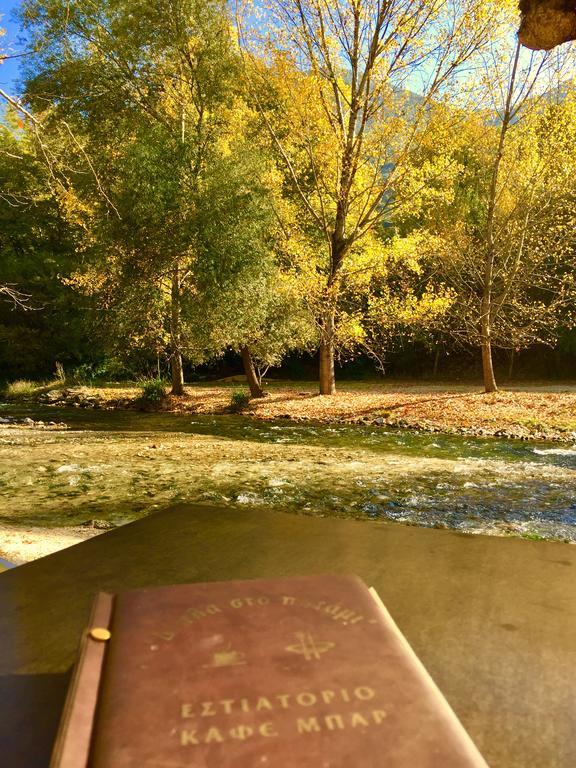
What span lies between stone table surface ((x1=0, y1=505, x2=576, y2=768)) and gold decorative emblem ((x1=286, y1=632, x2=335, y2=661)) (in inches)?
9.7

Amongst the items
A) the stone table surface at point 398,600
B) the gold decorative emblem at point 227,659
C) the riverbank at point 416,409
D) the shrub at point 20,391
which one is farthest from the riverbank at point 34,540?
the shrub at point 20,391

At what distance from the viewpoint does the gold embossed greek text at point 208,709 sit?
65 cm

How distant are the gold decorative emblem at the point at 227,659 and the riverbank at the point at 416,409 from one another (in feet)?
35.3

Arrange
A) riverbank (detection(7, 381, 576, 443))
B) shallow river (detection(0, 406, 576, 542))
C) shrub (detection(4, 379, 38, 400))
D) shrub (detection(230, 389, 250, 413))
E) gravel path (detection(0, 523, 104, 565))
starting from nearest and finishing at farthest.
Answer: gravel path (detection(0, 523, 104, 565)) < shallow river (detection(0, 406, 576, 542)) < riverbank (detection(7, 381, 576, 443)) < shrub (detection(230, 389, 250, 413)) < shrub (detection(4, 379, 38, 400))

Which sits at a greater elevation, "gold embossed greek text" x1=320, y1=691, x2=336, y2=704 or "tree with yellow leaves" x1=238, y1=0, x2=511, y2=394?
"tree with yellow leaves" x1=238, y1=0, x2=511, y2=394

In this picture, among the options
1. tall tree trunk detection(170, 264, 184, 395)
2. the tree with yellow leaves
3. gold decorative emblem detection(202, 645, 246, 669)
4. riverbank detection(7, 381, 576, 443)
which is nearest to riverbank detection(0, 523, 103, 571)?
gold decorative emblem detection(202, 645, 246, 669)

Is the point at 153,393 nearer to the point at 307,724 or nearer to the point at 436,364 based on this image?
the point at 436,364

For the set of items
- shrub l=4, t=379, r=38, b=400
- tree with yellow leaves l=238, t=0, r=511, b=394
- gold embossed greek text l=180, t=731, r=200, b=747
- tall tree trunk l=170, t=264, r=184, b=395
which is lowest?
shrub l=4, t=379, r=38, b=400

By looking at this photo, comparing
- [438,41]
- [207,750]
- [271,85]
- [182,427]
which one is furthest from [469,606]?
[271,85]

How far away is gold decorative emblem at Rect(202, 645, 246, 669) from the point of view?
73 cm

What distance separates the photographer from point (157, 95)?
58.0 ft

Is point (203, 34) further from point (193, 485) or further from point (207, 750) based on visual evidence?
point (207, 750)

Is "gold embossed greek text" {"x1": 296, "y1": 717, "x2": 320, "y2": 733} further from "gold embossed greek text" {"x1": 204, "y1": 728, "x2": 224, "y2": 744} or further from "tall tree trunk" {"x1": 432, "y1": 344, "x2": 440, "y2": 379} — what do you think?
"tall tree trunk" {"x1": 432, "y1": 344, "x2": 440, "y2": 379}

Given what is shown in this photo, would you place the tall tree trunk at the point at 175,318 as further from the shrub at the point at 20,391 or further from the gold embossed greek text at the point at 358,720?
the gold embossed greek text at the point at 358,720
